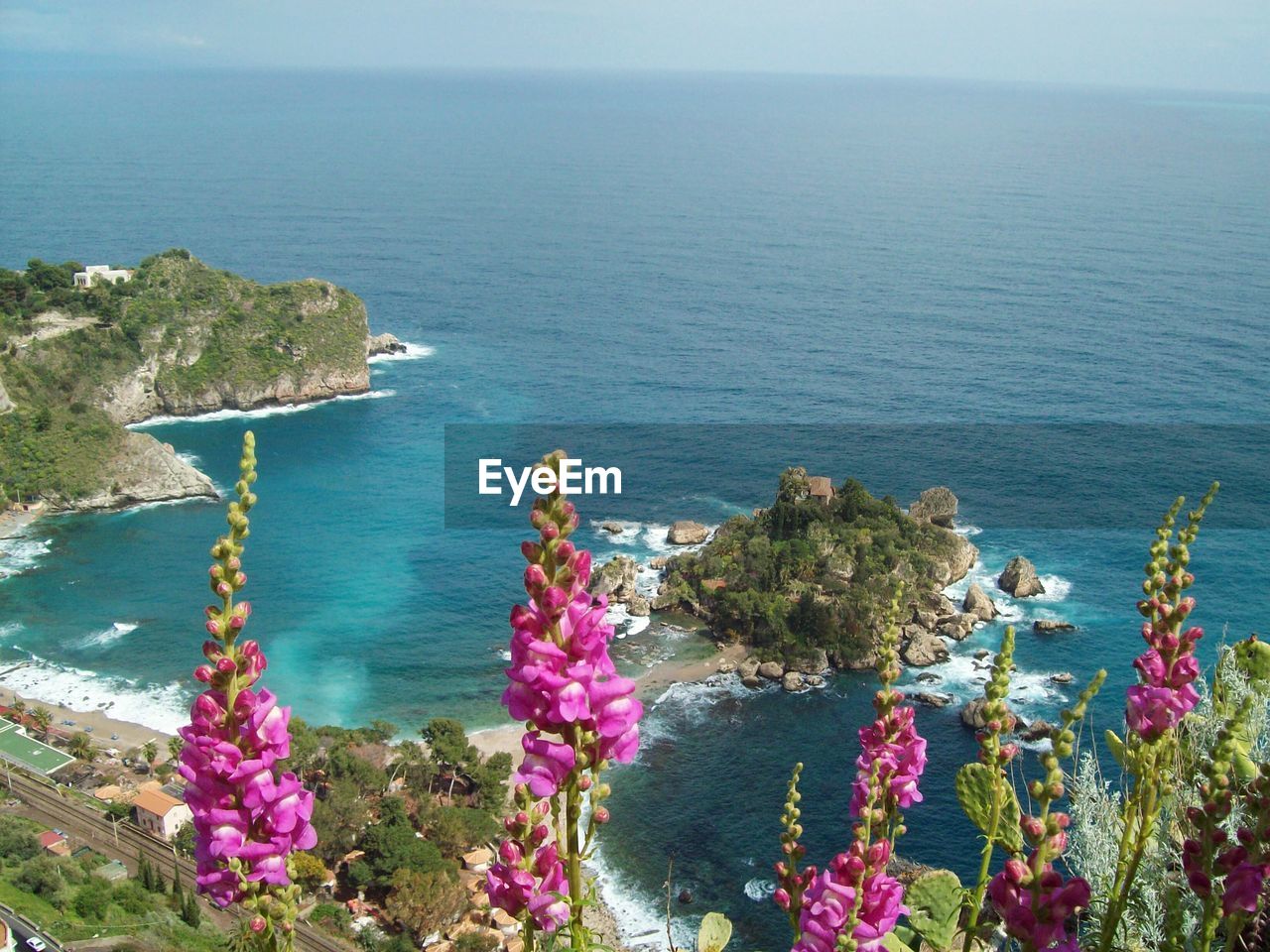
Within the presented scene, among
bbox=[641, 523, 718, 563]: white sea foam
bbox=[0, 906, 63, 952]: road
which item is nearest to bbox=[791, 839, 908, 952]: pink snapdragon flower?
bbox=[0, 906, 63, 952]: road

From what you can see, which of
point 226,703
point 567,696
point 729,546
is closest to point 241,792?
point 226,703

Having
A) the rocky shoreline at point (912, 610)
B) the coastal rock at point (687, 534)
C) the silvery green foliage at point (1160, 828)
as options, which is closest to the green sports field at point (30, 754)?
the rocky shoreline at point (912, 610)

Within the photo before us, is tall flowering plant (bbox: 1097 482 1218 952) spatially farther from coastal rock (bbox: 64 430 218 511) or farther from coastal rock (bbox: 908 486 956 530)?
coastal rock (bbox: 64 430 218 511)

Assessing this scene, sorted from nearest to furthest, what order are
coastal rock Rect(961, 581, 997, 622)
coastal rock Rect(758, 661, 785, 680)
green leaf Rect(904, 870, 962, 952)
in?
green leaf Rect(904, 870, 962, 952), coastal rock Rect(758, 661, 785, 680), coastal rock Rect(961, 581, 997, 622)

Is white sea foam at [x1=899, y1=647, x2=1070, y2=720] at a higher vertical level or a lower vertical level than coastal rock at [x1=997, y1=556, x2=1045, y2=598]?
lower

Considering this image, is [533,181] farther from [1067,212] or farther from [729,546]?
[729,546]

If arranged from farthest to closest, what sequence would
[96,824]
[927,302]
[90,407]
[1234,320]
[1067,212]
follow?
[1067,212], [927,302], [1234,320], [90,407], [96,824]
